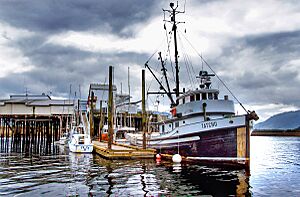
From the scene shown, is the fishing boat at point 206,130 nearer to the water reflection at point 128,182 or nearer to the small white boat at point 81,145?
the water reflection at point 128,182

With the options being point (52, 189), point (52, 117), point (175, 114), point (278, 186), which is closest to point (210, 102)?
point (175, 114)

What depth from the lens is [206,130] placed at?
29.1m

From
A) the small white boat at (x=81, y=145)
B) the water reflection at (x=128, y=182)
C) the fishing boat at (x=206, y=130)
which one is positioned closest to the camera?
the water reflection at (x=128, y=182)

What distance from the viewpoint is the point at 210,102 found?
3173cm

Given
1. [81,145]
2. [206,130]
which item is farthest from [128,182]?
[81,145]

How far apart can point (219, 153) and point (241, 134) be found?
252 cm

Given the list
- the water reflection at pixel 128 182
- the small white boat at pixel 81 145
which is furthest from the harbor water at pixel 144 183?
the small white boat at pixel 81 145

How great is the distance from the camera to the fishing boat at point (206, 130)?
1088 inches

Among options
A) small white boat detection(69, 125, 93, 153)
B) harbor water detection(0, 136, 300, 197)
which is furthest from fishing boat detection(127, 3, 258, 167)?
small white boat detection(69, 125, 93, 153)

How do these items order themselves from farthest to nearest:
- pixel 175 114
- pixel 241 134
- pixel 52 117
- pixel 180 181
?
pixel 52 117, pixel 175 114, pixel 241 134, pixel 180 181

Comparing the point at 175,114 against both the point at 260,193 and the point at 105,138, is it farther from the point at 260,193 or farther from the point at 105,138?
the point at 105,138

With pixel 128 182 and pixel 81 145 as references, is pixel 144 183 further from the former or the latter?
pixel 81 145

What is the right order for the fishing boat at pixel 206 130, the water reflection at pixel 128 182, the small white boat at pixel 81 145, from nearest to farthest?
the water reflection at pixel 128 182
the fishing boat at pixel 206 130
the small white boat at pixel 81 145

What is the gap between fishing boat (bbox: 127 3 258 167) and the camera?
90.7ft
